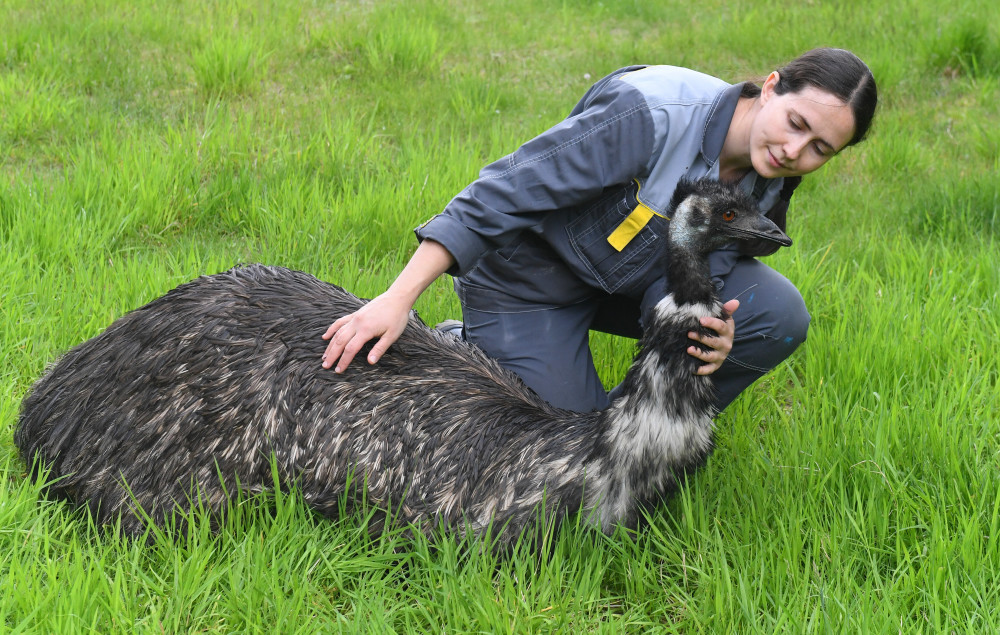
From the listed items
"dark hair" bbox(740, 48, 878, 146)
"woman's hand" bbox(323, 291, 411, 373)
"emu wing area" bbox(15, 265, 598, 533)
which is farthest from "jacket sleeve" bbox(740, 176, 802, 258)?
"woman's hand" bbox(323, 291, 411, 373)

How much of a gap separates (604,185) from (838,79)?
911 millimetres

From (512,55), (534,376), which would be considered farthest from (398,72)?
(534,376)

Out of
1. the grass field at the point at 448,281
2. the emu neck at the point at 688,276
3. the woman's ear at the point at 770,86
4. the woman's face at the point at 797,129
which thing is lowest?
the grass field at the point at 448,281

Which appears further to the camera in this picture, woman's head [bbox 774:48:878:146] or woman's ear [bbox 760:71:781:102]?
woman's ear [bbox 760:71:781:102]

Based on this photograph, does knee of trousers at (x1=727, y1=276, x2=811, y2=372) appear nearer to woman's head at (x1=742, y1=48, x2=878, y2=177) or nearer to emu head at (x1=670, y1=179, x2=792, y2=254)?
woman's head at (x1=742, y1=48, x2=878, y2=177)

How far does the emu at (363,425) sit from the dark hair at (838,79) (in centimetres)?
66

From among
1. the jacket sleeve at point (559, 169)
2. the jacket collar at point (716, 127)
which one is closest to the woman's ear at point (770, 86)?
the jacket collar at point (716, 127)

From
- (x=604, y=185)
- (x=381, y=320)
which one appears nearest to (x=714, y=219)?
(x=604, y=185)

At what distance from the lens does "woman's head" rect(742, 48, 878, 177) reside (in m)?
3.54

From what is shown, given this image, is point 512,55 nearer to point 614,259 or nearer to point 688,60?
point 688,60

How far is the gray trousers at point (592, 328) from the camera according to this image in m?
3.86

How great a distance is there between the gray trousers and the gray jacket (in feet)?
0.69

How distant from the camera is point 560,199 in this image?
11.7ft

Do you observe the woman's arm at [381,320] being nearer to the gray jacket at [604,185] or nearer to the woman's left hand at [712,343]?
the gray jacket at [604,185]
